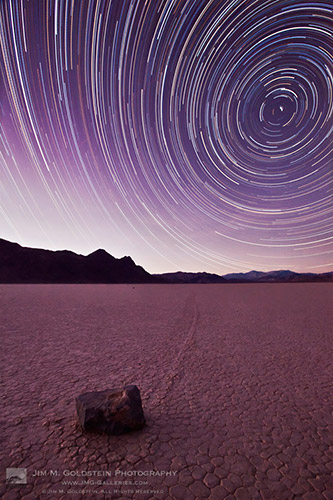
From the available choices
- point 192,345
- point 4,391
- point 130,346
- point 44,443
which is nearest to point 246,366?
point 192,345

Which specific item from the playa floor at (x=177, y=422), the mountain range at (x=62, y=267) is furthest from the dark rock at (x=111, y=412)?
the mountain range at (x=62, y=267)

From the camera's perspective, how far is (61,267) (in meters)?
103

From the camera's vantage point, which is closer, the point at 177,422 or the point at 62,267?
the point at 177,422

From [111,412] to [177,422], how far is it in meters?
1.15

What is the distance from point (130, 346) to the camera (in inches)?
347

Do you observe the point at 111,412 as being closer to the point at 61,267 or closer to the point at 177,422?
the point at 177,422

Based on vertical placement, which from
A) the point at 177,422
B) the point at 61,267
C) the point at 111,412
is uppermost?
the point at 61,267

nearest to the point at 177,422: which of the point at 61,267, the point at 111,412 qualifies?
the point at 111,412

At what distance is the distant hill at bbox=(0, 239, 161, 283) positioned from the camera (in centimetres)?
8738

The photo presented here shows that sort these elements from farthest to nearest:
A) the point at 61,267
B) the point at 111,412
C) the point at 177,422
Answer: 1. the point at 61,267
2. the point at 177,422
3. the point at 111,412

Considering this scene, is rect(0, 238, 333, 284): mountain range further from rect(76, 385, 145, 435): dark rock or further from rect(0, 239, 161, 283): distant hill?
rect(76, 385, 145, 435): dark rock

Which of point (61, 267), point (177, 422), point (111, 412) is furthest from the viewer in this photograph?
point (61, 267)

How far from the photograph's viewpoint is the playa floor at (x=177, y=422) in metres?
2.98

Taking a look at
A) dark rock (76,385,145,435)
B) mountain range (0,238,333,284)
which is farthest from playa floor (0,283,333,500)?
mountain range (0,238,333,284)
